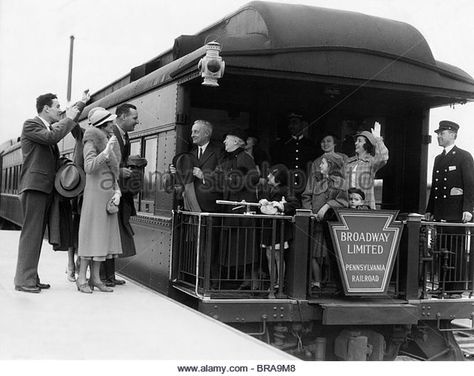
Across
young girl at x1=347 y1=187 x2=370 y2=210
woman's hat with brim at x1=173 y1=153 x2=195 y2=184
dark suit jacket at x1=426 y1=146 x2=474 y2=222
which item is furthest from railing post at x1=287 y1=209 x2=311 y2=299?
dark suit jacket at x1=426 y1=146 x2=474 y2=222

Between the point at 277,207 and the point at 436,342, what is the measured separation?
251 centimetres

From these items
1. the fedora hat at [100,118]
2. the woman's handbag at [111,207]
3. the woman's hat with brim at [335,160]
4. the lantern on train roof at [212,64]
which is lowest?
the woman's handbag at [111,207]

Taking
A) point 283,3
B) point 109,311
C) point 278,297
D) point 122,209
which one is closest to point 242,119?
point 283,3

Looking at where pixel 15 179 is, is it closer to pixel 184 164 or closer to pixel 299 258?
pixel 184 164

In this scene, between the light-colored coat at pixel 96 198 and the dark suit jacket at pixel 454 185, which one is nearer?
the light-colored coat at pixel 96 198

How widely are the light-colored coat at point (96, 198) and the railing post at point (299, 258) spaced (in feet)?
6.18

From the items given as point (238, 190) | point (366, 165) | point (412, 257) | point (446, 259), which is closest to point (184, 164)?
point (238, 190)

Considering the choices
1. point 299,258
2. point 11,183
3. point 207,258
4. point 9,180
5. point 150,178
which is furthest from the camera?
point 9,180

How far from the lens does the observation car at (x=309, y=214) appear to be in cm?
662

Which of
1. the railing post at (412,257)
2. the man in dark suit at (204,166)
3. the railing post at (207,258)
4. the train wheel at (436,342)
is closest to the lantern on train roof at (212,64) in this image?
the man in dark suit at (204,166)

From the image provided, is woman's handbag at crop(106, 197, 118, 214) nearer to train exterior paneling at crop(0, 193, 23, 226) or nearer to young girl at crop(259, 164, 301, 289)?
young girl at crop(259, 164, 301, 289)

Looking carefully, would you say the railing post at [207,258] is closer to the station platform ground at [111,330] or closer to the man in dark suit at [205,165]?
the station platform ground at [111,330]

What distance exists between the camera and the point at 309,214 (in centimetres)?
671

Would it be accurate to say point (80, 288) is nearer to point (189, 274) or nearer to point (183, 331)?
point (189, 274)
